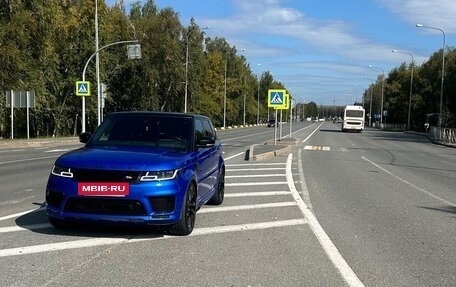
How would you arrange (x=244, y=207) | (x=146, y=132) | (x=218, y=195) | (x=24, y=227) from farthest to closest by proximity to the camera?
(x=218, y=195) < (x=244, y=207) < (x=146, y=132) < (x=24, y=227)

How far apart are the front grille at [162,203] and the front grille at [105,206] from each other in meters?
0.14

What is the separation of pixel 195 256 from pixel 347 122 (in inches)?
2500

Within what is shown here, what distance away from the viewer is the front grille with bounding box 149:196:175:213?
6.62 metres

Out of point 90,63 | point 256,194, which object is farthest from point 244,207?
point 90,63

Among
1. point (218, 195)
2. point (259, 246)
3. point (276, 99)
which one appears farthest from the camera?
point (276, 99)

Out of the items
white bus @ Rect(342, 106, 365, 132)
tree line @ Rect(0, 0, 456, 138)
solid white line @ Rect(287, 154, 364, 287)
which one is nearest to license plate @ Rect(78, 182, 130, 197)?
solid white line @ Rect(287, 154, 364, 287)

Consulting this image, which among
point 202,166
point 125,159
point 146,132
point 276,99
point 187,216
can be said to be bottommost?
point 187,216

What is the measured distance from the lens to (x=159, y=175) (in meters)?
6.66

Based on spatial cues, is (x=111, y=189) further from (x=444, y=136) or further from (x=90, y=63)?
(x=90, y=63)

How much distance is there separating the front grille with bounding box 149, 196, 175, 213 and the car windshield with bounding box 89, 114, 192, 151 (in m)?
1.18

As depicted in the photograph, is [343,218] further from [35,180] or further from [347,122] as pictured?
[347,122]

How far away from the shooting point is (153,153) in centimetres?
710

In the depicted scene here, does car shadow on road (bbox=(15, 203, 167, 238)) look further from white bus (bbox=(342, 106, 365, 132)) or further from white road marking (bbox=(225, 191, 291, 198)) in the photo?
white bus (bbox=(342, 106, 365, 132))

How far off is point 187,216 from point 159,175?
2.76ft
